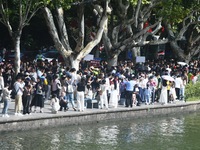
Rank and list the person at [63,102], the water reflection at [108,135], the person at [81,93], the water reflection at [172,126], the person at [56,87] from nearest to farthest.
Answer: the water reflection at [108,135]
the water reflection at [172,126]
the person at [63,102]
the person at [81,93]
the person at [56,87]

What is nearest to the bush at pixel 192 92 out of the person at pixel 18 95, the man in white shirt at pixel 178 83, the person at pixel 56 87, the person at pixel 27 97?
the man in white shirt at pixel 178 83

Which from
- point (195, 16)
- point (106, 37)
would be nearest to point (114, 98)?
point (106, 37)

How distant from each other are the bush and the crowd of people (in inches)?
13.2

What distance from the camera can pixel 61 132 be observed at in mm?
24219

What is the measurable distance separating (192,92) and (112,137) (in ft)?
35.7

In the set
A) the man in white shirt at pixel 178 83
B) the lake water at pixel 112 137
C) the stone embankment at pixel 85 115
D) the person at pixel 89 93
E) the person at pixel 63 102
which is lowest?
the lake water at pixel 112 137

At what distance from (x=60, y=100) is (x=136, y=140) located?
4.21 meters

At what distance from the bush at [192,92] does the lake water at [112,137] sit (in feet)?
17.4

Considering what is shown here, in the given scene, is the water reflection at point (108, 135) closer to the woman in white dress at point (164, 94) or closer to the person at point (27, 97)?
the person at point (27, 97)

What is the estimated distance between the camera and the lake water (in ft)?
72.2

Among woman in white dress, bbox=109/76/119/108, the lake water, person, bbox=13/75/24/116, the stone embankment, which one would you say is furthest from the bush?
person, bbox=13/75/24/116

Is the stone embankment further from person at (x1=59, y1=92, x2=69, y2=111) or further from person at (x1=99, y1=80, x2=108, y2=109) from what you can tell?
person at (x1=99, y1=80, x2=108, y2=109)

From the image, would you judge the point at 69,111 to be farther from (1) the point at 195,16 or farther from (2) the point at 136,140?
(1) the point at 195,16

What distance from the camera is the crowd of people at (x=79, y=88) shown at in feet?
80.6
